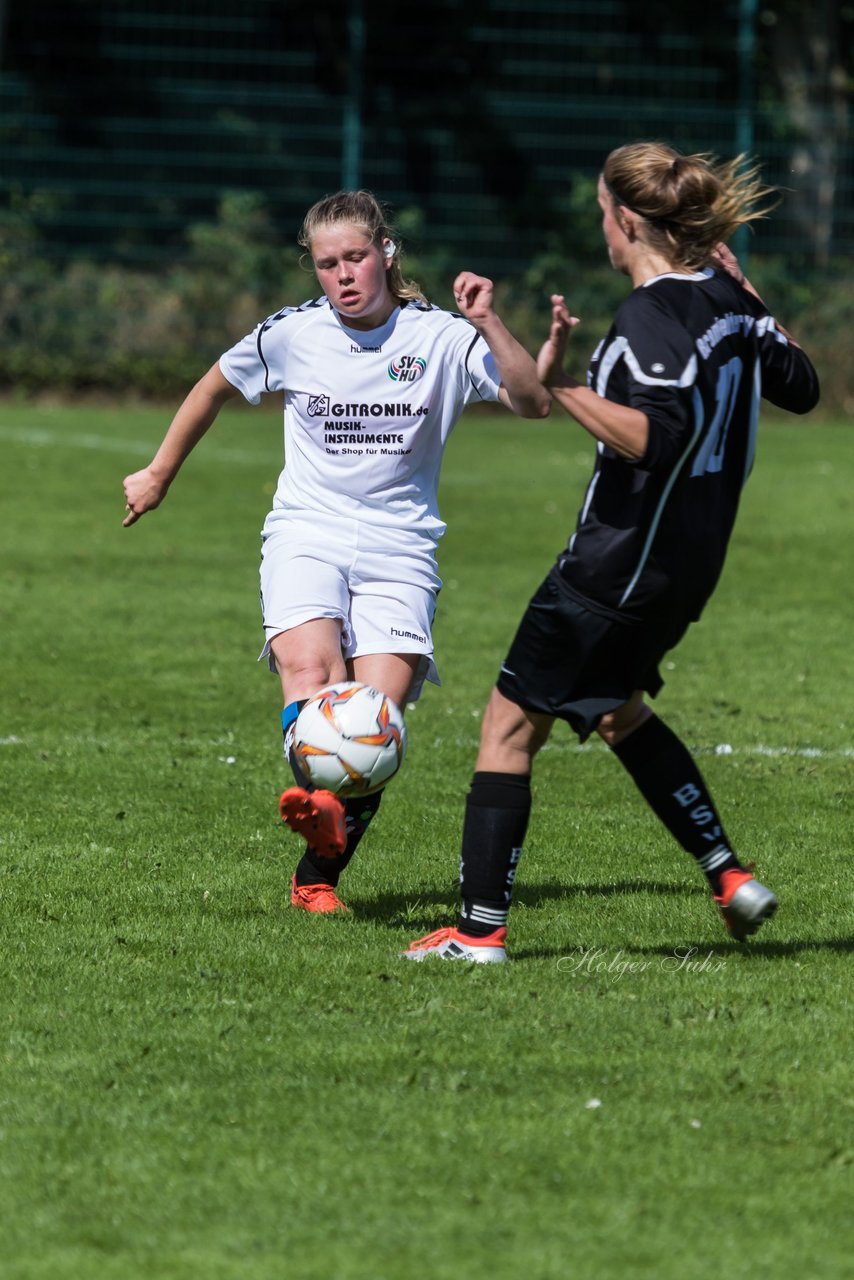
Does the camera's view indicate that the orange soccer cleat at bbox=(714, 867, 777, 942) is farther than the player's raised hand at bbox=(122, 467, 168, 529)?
No

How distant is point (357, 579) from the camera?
5684 mm

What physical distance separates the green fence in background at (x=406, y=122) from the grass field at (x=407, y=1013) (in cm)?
1578

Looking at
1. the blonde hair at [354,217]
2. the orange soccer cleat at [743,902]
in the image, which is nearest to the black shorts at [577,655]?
the orange soccer cleat at [743,902]

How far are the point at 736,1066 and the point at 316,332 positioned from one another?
259cm

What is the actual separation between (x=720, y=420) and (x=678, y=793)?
1.03 meters

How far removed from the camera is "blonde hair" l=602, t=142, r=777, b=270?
15.3ft

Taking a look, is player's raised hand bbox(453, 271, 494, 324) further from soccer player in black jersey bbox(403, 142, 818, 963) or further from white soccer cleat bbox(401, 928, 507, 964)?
white soccer cleat bbox(401, 928, 507, 964)

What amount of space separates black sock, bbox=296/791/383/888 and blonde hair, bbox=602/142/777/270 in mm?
1879

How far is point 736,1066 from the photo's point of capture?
422 centimetres

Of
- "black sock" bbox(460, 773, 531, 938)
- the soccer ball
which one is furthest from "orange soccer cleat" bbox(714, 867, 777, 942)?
the soccer ball

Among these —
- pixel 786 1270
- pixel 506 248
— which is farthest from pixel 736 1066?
pixel 506 248

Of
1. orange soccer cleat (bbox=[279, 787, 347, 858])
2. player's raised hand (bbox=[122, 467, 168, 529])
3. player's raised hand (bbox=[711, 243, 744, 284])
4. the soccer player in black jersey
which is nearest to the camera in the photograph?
the soccer player in black jersey

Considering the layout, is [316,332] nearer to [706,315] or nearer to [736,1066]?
[706,315]

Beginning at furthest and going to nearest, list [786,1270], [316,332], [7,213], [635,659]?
[7,213], [316,332], [635,659], [786,1270]
